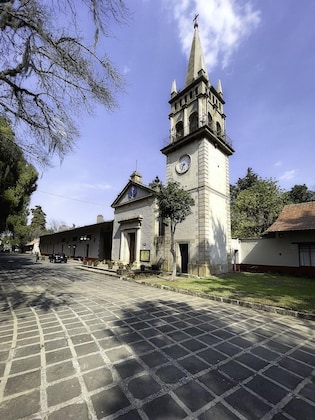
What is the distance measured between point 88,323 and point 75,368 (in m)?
1.90

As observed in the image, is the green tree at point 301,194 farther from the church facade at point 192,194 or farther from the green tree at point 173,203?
the green tree at point 173,203

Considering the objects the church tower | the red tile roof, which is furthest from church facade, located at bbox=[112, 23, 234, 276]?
the red tile roof

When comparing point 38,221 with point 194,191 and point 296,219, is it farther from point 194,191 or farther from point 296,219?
point 296,219

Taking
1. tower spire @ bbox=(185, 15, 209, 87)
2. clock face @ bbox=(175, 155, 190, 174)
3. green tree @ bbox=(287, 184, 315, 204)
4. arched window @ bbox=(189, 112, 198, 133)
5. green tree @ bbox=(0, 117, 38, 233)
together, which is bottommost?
green tree @ bbox=(0, 117, 38, 233)

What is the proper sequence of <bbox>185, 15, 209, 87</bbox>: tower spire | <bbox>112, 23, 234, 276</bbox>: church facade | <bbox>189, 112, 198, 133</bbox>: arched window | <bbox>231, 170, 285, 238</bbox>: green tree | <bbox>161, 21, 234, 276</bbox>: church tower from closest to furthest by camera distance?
<bbox>161, 21, 234, 276</bbox>: church tower < <bbox>112, 23, 234, 276</bbox>: church facade < <bbox>189, 112, 198, 133</bbox>: arched window < <bbox>185, 15, 209, 87</bbox>: tower spire < <bbox>231, 170, 285, 238</bbox>: green tree

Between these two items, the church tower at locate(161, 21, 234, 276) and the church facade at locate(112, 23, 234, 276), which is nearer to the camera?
the church tower at locate(161, 21, 234, 276)

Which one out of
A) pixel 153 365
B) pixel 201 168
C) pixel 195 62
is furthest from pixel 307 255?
pixel 195 62

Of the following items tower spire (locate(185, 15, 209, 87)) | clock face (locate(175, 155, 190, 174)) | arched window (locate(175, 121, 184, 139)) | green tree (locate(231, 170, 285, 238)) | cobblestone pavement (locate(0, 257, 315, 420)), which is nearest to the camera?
cobblestone pavement (locate(0, 257, 315, 420))

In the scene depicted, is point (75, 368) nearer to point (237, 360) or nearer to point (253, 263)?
point (237, 360)

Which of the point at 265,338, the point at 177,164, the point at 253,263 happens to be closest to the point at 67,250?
the point at 177,164

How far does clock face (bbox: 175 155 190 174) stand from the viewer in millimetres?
15952

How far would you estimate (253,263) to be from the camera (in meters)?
18.0

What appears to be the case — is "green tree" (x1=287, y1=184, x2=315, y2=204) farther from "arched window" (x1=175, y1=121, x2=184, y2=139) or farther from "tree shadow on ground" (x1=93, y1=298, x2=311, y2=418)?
"tree shadow on ground" (x1=93, y1=298, x2=311, y2=418)

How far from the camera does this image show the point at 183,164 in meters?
16.3
